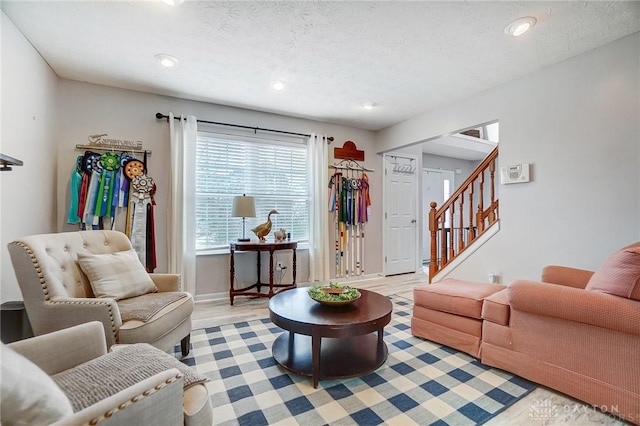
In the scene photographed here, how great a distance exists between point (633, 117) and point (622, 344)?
1783 mm

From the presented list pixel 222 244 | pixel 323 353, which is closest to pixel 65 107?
pixel 222 244

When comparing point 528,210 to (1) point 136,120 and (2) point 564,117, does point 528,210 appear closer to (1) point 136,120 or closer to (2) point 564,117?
(2) point 564,117

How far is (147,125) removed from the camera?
3.31 meters

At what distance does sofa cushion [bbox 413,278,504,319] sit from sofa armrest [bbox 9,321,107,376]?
2115 mm

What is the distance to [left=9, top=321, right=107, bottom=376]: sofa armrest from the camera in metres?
1.08

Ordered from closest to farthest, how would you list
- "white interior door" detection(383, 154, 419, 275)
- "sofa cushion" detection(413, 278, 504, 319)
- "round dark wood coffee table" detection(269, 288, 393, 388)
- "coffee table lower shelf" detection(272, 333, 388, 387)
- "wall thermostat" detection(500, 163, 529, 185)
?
"round dark wood coffee table" detection(269, 288, 393, 388) → "coffee table lower shelf" detection(272, 333, 388, 387) → "sofa cushion" detection(413, 278, 504, 319) → "wall thermostat" detection(500, 163, 529, 185) → "white interior door" detection(383, 154, 419, 275)

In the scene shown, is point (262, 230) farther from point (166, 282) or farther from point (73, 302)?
point (73, 302)

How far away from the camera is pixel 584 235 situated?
95.5 inches

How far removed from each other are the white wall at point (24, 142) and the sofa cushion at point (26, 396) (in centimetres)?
199

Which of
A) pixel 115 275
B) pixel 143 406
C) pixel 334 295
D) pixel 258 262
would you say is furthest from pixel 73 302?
pixel 258 262

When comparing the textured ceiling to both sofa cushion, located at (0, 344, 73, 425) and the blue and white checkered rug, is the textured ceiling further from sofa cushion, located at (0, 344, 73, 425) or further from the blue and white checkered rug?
the blue and white checkered rug

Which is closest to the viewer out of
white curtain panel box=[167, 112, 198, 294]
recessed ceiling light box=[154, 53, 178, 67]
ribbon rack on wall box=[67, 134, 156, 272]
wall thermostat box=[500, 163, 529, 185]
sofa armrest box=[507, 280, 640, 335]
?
sofa armrest box=[507, 280, 640, 335]

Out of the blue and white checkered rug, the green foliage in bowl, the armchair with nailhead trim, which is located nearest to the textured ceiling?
the green foliage in bowl

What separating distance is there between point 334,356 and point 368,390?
0.35 meters
